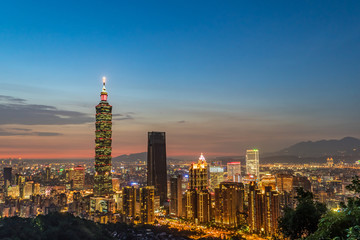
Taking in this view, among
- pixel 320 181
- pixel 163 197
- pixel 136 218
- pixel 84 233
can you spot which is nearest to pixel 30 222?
pixel 84 233

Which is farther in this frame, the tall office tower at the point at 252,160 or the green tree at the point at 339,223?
the tall office tower at the point at 252,160

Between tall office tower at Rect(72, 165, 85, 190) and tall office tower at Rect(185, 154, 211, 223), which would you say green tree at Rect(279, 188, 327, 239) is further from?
tall office tower at Rect(72, 165, 85, 190)

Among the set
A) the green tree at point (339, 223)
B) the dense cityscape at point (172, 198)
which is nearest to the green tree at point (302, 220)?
the dense cityscape at point (172, 198)

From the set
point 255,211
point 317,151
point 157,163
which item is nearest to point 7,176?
point 157,163

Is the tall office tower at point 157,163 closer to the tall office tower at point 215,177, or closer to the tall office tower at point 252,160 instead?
the tall office tower at point 215,177

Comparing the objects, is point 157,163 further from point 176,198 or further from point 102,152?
point 176,198

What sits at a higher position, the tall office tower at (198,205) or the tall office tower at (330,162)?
the tall office tower at (330,162)

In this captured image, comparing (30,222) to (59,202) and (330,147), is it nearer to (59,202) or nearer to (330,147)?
(59,202)
